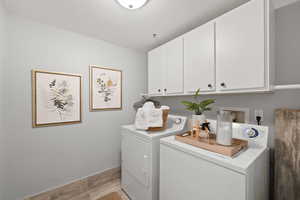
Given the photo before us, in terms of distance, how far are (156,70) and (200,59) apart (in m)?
0.81

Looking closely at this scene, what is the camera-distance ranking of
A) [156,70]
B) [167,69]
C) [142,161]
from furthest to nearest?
[156,70]
[167,69]
[142,161]

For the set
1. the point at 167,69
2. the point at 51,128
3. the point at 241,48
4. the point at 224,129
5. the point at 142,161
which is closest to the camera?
the point at 224,129

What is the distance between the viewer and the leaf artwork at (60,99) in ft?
5.42

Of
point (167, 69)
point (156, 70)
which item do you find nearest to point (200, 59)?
point (167, 69)

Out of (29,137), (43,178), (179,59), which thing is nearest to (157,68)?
(179,59)

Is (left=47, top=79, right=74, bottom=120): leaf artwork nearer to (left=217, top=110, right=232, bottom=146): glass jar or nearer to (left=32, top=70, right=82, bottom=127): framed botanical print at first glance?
(left=32, top=70, right=82, bottom=127): framed botanical print

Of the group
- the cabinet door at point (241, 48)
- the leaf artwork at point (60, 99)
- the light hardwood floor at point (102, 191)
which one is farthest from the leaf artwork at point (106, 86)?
the cabinet door at point (241, 48)

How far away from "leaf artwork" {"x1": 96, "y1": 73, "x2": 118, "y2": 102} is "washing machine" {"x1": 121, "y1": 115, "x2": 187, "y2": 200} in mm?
687

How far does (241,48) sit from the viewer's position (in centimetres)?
113

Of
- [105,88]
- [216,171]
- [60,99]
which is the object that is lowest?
[216,171]

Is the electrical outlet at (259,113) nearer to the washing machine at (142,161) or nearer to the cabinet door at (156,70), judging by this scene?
the washing machine at (142,161)

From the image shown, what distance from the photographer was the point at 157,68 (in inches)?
81.8

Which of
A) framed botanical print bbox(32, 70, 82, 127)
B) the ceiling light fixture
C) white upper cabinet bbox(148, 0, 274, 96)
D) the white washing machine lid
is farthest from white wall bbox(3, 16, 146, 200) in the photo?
the white washing machine lid

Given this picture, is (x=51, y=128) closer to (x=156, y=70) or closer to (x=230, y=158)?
(x=156, y=70)
